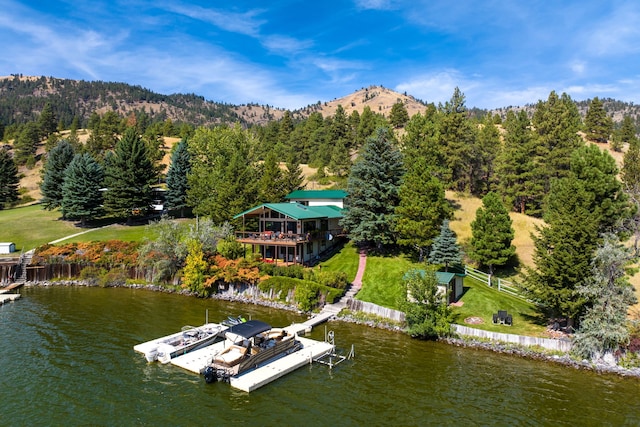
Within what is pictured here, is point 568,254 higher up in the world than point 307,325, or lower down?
higher up

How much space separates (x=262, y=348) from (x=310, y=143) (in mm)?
90117

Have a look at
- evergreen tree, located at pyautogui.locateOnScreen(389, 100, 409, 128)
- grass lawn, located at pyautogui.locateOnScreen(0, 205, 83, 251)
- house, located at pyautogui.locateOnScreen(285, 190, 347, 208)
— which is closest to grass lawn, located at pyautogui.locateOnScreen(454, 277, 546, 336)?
house, located at pyautogui.locateOnScreen(285, 190, 347, 208)

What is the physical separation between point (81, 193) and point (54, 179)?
10995 mm

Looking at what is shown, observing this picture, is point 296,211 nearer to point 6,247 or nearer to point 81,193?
point 81,193

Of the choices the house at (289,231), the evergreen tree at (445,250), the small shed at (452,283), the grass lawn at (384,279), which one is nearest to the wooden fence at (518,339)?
the small shed at (452,283)

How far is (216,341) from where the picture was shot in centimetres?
2981

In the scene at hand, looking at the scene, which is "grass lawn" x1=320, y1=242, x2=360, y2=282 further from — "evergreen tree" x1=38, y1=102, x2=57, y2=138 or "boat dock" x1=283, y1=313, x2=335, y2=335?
"evergreen tree" x1=38, y1=102, x2=57, y2=138

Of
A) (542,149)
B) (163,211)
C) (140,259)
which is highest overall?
(542,149)

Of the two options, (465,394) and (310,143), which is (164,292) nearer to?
(465,394)

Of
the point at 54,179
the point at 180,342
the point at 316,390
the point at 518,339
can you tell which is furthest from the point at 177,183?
the point at 518,339

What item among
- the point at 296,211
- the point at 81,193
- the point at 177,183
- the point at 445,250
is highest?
the point at 177,183

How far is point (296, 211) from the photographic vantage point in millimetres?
47250

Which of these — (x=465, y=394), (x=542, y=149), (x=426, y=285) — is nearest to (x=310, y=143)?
(x=542, y=149)

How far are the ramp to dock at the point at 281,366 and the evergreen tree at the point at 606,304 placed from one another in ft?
58.4
